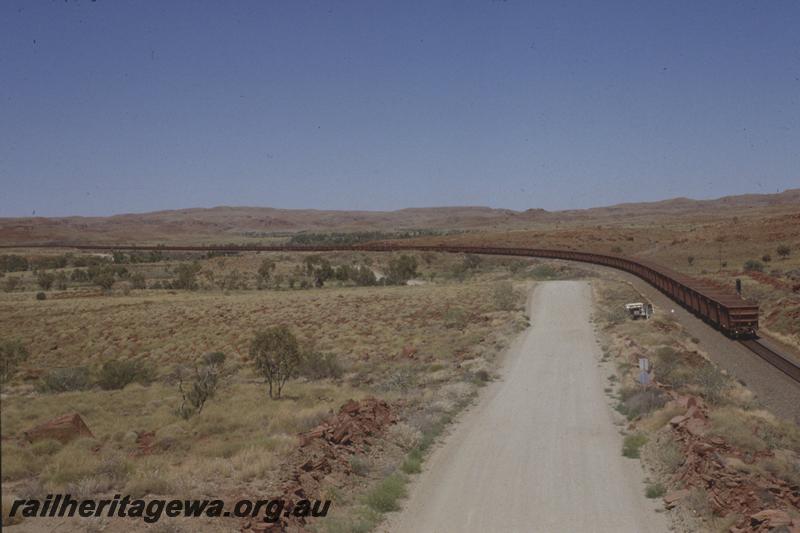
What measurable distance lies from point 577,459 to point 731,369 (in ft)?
45.0

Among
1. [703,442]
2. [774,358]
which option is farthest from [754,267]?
[703,442]

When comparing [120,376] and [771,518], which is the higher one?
[771,518]

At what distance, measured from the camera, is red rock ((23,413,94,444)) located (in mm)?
11586

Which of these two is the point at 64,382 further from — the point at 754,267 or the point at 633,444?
the point at 754,267

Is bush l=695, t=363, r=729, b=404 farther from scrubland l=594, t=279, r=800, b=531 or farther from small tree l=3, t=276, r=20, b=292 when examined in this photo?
small tree l=3, t=276, r=20, b=292

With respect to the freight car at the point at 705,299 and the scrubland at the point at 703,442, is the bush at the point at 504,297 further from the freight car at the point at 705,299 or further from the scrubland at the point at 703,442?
the scrubland at the point at 703,442

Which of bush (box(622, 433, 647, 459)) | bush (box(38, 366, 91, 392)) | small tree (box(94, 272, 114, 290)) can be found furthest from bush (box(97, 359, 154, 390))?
small tree (box(94, 272, 114, 290))

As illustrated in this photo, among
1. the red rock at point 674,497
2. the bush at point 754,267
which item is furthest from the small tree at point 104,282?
the red rock at point 674,497

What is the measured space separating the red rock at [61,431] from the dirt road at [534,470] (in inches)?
260

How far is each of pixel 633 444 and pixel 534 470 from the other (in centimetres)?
277

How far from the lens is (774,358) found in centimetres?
2605

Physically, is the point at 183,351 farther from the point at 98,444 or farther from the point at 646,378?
the point at 646,378

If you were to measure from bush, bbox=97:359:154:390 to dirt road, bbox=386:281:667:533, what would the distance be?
13639mm

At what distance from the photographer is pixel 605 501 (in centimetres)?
1139
